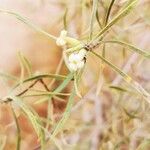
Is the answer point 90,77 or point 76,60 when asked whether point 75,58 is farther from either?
point 90,77

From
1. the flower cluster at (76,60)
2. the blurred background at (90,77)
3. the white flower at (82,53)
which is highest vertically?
the blurred background at (90,77)

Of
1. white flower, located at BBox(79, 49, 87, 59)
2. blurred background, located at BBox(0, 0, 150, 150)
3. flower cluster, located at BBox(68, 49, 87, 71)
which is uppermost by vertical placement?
blurred background, located at BBox(0, 0, 150, 150)

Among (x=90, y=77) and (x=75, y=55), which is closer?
(x=75, y=55)

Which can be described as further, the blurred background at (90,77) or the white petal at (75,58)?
the blurred background at (90,77)

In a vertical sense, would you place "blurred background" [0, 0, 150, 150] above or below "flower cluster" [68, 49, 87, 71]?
above

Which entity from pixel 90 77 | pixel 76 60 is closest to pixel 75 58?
pixel 76 60

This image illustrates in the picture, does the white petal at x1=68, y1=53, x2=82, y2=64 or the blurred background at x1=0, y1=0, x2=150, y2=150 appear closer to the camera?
the white petal at x1=68, y1=53, x2=82, y2=64

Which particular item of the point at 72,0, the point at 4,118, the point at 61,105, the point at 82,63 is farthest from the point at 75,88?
the point at 4,118

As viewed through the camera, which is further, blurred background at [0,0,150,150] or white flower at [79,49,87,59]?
blurred background at [0,0,150,150]

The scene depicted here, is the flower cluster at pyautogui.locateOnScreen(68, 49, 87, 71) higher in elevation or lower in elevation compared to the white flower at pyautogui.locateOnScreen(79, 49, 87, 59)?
lower
